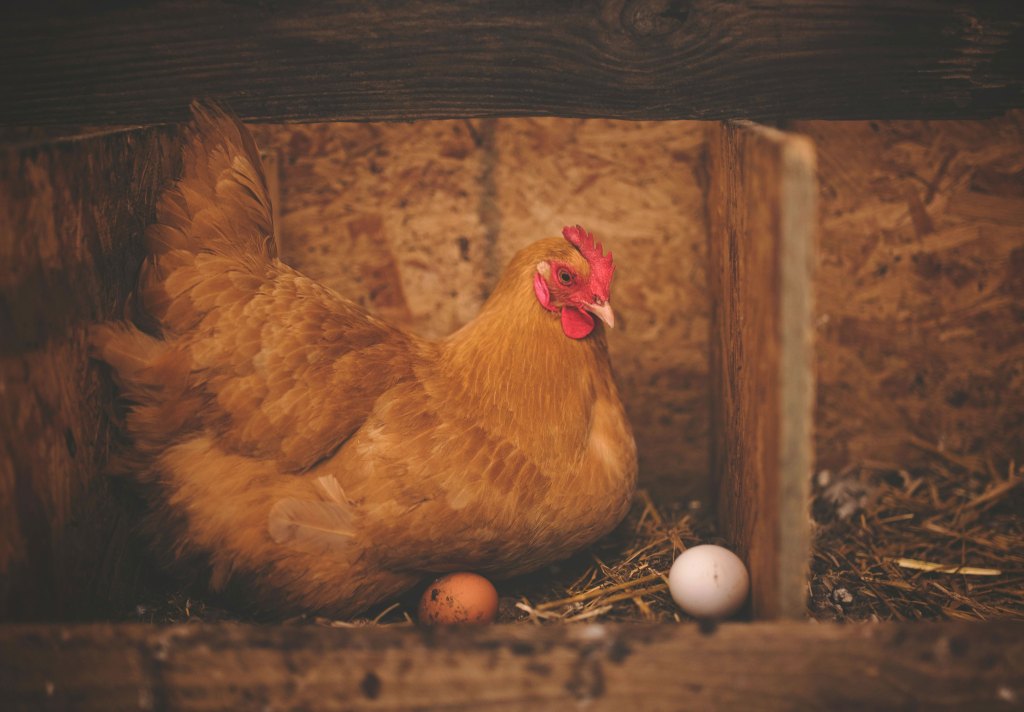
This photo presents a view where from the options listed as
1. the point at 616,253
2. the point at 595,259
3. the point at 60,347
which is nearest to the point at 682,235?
the point at 616,253

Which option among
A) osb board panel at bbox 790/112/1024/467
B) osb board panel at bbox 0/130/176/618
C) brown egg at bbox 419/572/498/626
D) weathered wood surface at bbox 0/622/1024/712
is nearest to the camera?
weathered wood surface at bbox 0/622/1024/712

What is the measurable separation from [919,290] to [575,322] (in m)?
1.00

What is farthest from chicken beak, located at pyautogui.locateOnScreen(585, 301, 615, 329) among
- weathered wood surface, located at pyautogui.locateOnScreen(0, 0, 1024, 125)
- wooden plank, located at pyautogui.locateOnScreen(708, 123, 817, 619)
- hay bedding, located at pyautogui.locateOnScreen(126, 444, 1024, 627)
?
hay bedding, located at pyautogui.locateOnScreen(126, 444, 1024, 627)

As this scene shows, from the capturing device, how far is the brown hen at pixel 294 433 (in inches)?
60.3

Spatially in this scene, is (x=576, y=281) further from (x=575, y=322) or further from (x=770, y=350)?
(x=770, y=350)

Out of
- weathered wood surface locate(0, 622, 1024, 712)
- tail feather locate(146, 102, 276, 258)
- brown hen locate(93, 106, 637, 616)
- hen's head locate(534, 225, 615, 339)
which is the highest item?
tail feather locate(146, 102, 276, 258)

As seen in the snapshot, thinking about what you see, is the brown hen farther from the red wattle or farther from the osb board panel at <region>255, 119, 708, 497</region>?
the osb board panel at <region>255, 119, 708, 497</region>

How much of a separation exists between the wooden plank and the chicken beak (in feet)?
0.81

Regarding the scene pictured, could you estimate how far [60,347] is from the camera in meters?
1.38

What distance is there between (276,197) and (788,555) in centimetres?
150

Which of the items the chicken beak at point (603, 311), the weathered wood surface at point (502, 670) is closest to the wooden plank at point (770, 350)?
the weathered wood surface at point (502, 670)

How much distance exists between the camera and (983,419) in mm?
2111

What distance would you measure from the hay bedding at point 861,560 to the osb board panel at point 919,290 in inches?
3.9

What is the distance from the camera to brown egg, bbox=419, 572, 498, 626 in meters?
1.53
